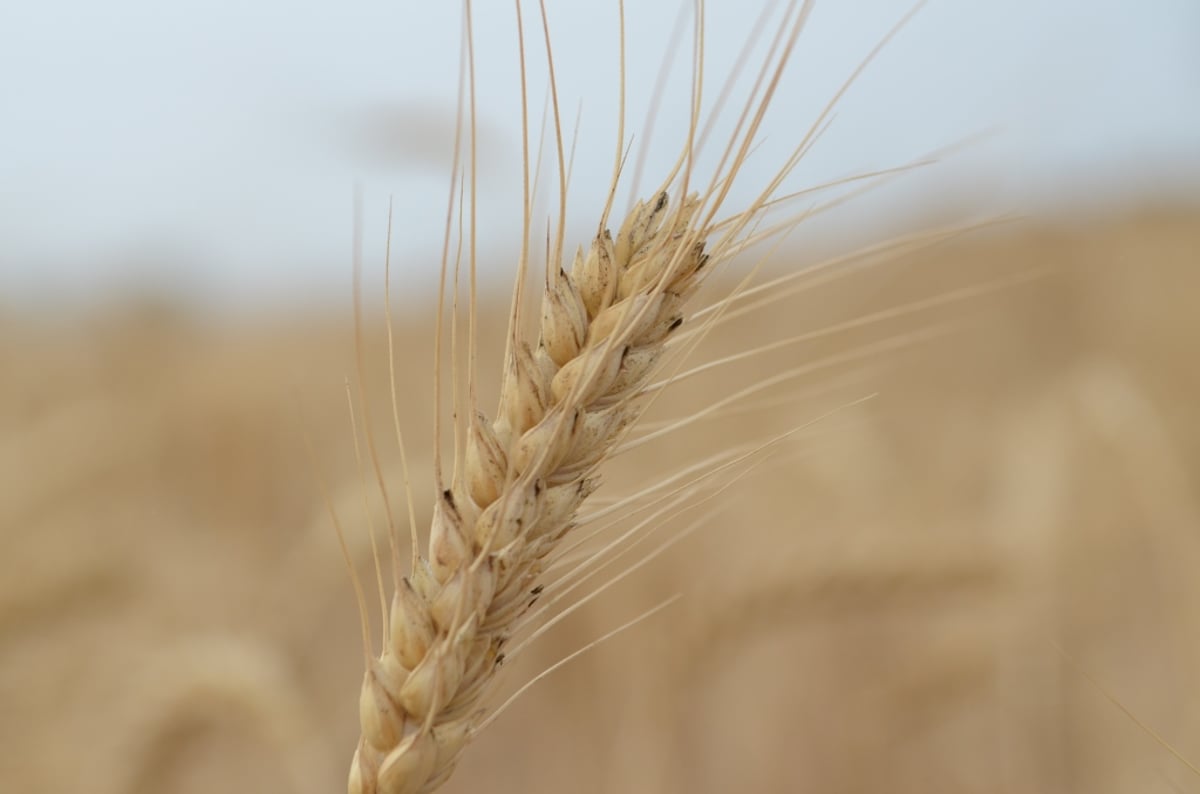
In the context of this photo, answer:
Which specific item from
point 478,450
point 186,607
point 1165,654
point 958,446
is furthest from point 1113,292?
point 478,450

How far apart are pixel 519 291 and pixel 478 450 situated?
0.11 metres

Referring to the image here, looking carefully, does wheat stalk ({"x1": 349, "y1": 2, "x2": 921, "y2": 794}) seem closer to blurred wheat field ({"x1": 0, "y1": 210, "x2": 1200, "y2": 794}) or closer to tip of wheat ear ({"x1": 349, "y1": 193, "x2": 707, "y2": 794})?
tip of wheat ear ({"x1": 349, "y1": 193, "x2": 707, "y2": 794})

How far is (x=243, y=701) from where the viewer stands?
99cm

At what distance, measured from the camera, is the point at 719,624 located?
48.8 inches

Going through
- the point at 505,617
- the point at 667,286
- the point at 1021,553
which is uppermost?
the point at 667,286

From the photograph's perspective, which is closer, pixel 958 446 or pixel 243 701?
pixel 243 701

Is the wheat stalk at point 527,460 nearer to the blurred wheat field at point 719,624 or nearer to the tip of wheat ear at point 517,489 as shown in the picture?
the tip of wheat ear at point 517,489

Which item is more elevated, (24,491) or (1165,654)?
(24,491)

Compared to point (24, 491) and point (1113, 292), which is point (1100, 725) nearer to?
Result: point (24, 491)

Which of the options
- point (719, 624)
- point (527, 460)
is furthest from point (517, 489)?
point (719, 624)

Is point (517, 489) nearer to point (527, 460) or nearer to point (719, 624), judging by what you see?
point (527, 460)

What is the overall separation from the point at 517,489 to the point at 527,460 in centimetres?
2

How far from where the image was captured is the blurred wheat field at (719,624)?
110 cm

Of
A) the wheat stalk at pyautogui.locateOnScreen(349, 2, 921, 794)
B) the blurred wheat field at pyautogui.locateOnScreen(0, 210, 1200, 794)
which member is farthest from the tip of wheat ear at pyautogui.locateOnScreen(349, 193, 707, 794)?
the blurred wheat field at pyautogui.locateOnScreen(0, 210, 1200, 794)
